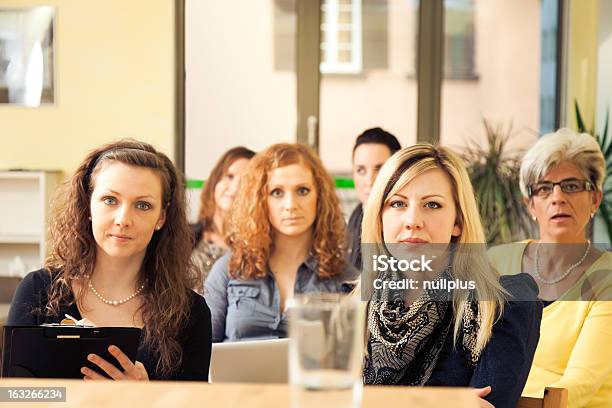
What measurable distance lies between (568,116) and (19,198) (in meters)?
3.18

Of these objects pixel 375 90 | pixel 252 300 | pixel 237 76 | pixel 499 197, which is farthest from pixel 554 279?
pixel 237 76

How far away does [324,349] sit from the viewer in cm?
83

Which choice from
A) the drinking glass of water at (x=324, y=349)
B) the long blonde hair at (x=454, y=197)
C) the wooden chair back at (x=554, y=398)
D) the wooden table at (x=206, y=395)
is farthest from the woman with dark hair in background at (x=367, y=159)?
the drinking glass of water at (x=324, y=349)

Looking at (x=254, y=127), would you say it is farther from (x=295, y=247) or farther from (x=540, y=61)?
(x=295, y=247)

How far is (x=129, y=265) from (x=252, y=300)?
0.83m

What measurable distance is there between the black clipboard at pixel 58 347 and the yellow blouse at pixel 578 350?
1149 mm

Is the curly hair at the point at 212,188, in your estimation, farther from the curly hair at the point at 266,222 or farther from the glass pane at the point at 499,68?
the glass pane at the point at 499,68

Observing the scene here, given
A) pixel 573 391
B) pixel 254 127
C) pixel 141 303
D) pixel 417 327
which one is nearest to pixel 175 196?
pixel 141 303

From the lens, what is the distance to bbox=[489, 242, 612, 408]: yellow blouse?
2.34 meters

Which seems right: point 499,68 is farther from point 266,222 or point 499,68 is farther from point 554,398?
point 554,398

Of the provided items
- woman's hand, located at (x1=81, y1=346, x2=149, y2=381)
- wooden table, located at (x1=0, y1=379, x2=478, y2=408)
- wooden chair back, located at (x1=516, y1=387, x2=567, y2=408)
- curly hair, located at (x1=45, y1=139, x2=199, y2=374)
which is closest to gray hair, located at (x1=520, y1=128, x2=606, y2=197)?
curly hair, located at (x1=45, y1=139, x2=199, y2=374)

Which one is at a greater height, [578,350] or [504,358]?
[504,358]

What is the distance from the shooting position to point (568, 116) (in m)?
5.11

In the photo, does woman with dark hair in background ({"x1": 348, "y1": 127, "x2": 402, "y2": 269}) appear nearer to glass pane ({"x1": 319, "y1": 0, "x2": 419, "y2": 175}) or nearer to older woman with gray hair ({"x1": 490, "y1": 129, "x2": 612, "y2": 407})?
older woman with gray hair ({"x1": 490, "y1": 129, "x2": 612, "y2": 407})
